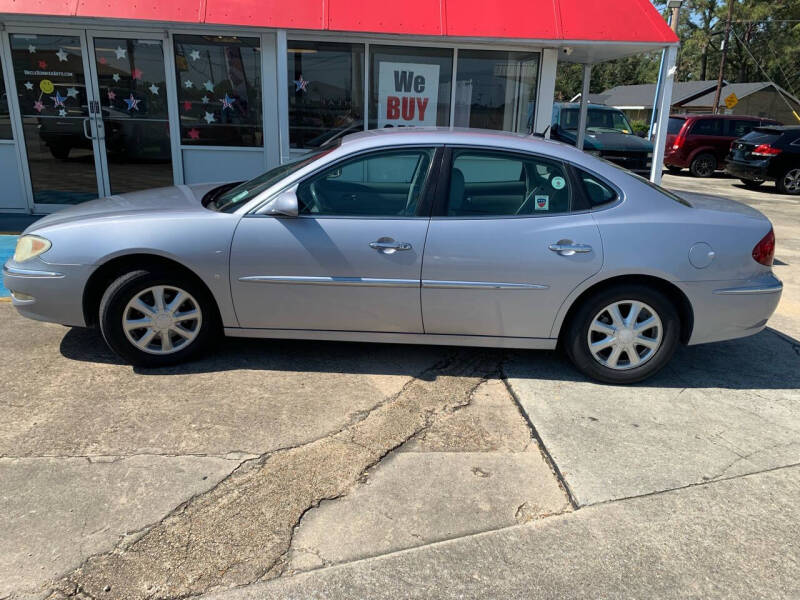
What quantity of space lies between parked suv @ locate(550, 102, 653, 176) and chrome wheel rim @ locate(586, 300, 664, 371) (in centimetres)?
823

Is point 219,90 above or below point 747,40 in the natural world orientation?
below

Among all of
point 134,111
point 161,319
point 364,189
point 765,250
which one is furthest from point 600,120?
point 161,319

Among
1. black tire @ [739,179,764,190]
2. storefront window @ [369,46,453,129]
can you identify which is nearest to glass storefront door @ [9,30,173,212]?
storefront window @ [369,46,453,129]

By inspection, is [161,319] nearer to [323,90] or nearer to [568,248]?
[568,248]

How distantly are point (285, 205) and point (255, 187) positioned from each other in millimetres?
575

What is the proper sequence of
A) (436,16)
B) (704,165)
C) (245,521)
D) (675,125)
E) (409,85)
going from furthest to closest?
1. (675,125)
2. (704,165)
3. (409,85)
4. (436,16)
5. (245,521)

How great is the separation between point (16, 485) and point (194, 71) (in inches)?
268

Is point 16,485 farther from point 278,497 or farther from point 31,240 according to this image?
point 31,240

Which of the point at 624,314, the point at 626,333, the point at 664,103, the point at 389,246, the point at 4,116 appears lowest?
the point at 626,333

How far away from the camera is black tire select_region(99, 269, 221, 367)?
385cm

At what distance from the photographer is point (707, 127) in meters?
18.8

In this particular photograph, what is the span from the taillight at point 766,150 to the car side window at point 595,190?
1444cm

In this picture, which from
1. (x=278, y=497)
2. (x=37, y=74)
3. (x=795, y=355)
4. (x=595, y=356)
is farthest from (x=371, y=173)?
(x=37, y=74)

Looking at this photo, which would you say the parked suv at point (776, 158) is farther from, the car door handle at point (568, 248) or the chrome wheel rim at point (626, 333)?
the car door handle at point (568, 248)
